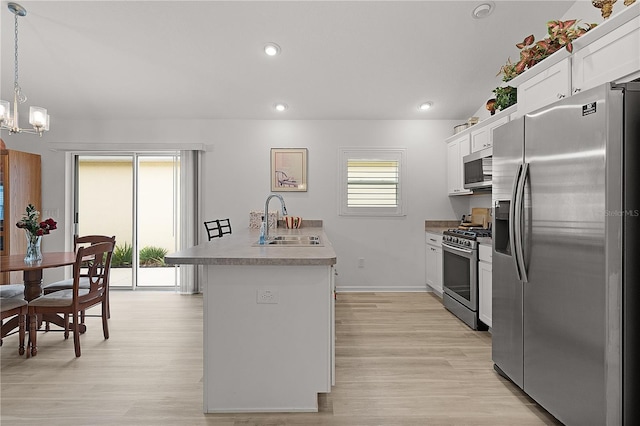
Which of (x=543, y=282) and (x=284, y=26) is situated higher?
(x=284, y=26)

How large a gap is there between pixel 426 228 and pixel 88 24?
14.6 feet

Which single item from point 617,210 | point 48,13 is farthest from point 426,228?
point 48,13

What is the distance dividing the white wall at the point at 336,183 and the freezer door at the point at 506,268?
2.64 metres

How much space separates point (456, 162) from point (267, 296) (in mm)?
3635

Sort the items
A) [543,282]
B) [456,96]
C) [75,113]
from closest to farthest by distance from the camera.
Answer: [543,282] → [456,96] → [75,113]

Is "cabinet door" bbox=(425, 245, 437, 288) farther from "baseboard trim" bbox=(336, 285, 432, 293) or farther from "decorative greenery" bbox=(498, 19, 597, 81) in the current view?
"decorative greenery" bbox=(498, 19, 597, 81)

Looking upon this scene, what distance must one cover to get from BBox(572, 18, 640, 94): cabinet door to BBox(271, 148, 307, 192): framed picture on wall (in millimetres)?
3399

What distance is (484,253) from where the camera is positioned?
11.3ft

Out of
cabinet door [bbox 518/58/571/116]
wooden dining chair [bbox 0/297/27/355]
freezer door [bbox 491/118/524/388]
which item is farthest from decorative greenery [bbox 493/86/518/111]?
wooden dining chair [bbox 0/297/27/355]

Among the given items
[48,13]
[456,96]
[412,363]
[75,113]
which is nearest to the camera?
[412,363]

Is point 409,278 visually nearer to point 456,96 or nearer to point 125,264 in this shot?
point 456,96

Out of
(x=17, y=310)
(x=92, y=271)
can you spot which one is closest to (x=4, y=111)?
(x=92, y=271)

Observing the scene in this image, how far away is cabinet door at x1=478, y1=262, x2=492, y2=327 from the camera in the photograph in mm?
3367

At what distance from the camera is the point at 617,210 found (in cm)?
166
